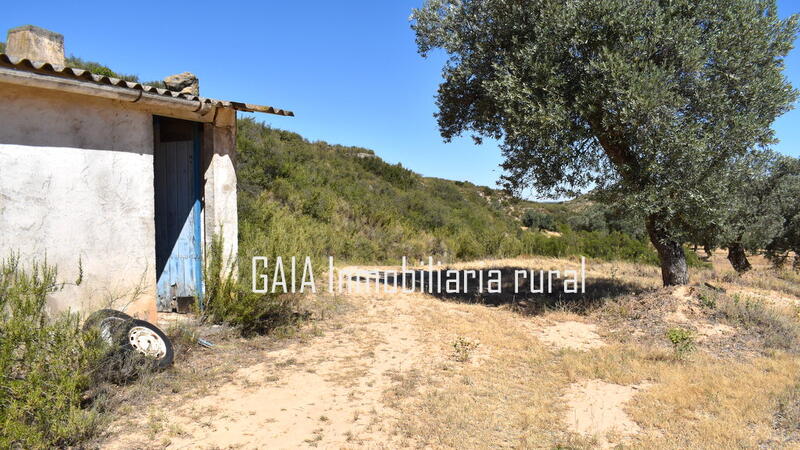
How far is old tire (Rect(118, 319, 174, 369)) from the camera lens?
498 centimetres

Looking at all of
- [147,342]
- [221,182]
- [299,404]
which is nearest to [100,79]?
[221,182]

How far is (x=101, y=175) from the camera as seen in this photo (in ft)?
18.0

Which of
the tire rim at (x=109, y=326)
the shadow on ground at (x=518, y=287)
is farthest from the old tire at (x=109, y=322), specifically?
the shadow on ground at (x=518, y=287)

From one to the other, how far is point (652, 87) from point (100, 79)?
282 inches

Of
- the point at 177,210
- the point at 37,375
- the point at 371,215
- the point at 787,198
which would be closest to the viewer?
the point at 37,375

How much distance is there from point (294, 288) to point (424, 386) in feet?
7.60

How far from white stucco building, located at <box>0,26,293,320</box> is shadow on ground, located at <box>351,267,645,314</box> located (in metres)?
4.78

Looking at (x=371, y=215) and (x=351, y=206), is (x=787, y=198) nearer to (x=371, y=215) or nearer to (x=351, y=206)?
(x=371, y=215)

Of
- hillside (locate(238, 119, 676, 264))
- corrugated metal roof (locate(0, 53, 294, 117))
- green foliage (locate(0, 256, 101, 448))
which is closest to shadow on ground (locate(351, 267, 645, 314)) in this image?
hillside (locate(238, 119, 676, 264))

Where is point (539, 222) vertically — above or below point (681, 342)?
above

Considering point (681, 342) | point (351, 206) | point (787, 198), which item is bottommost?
point (681, 342)

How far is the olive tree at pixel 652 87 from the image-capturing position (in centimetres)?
757

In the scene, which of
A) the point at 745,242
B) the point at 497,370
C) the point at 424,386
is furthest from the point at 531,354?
the point at 745,242

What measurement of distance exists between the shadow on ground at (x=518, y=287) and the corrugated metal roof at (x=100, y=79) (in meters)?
5.29
